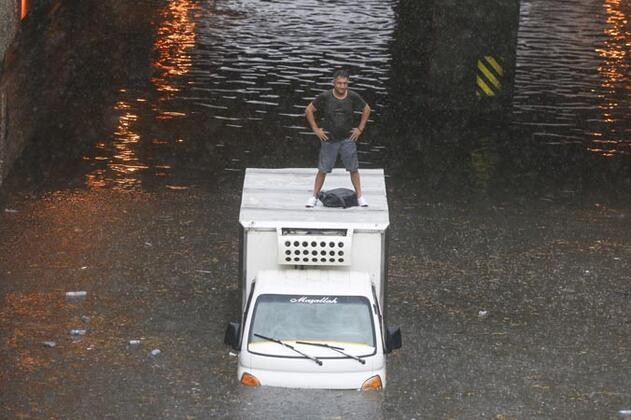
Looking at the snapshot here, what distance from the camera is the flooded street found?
15.0 m

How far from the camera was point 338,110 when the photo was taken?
53.7 feet

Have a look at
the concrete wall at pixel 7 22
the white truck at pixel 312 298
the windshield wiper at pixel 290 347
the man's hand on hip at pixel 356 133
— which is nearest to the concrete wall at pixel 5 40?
the concrete wall at pixel 7 22

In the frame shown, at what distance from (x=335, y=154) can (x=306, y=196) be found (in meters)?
1.15

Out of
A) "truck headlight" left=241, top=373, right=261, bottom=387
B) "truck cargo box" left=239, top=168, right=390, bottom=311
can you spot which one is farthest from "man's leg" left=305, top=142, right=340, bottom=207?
"truck headlight" left=241, top=373, right=261, bottom=387

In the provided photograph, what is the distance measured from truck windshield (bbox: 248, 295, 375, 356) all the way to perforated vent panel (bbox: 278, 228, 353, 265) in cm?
64

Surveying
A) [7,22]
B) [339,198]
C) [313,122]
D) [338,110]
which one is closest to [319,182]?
[313,122]

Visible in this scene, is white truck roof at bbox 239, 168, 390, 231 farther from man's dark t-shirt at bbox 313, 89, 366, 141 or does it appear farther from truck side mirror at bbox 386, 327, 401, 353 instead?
truck side mirror at bbox 386, 327, 401, 353

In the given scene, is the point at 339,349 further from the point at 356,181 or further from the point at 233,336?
the point at 356,181

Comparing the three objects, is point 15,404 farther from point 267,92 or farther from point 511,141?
point 267,92

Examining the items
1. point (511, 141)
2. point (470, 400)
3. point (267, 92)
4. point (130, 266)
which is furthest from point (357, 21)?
point (470, 400)

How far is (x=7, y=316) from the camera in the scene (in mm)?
17016

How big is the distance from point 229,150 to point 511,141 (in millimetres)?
6573

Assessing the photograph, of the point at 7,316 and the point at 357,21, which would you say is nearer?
the point at 7,316

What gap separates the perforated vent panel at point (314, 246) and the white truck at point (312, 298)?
11 mm
